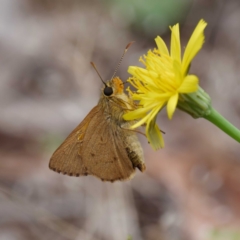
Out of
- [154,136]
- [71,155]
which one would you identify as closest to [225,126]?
[154,136]

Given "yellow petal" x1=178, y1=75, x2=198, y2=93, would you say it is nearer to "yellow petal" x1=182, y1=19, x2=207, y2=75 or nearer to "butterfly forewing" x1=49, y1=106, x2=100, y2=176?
"yellow petal" x1=182, y1=19, x2=207, y2=75

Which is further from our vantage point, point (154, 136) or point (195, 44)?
point (154, 136)

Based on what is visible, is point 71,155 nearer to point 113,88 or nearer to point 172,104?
point 113,88

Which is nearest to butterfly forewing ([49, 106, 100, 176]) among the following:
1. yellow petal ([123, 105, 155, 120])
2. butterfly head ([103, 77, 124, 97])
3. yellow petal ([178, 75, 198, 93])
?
butterfly head ([103, 77, 124, 97])

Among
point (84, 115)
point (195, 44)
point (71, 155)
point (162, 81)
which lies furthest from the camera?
point (84, 115)

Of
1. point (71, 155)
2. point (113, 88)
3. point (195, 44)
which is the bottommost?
point (71, 155)

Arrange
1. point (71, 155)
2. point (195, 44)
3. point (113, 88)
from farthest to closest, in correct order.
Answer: point (71, 155) → point (113, 88) → point (195, 44)

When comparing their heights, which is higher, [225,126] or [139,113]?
[225,126]

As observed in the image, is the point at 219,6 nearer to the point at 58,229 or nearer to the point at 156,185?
the point at 156,185
